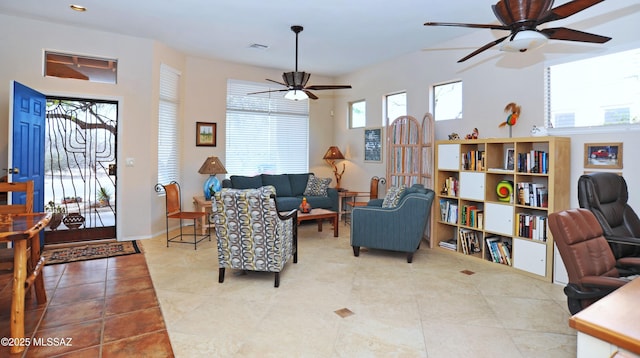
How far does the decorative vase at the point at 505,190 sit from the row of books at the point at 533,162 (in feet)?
0.80

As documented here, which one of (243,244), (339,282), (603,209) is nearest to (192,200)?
(243,244)

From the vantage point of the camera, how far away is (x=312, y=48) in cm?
573

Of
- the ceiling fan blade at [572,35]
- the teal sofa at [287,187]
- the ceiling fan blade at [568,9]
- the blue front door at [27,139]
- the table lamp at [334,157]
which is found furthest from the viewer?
the table lamp at [334,157]

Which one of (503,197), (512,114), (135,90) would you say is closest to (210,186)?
(135,90)

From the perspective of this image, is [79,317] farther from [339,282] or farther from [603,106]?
[603,106]

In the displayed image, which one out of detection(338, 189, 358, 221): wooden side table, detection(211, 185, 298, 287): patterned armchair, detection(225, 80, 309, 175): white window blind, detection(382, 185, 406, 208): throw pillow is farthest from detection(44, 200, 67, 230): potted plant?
detection(382, 185, 406, 208): throw pillow

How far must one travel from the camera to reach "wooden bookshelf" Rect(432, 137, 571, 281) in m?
3.71

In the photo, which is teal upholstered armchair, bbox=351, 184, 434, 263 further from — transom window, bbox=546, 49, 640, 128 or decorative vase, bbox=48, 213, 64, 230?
decorative vase, bbox=48, 213, 64, 230

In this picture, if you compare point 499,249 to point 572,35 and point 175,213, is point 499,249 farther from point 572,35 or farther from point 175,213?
point 175,213

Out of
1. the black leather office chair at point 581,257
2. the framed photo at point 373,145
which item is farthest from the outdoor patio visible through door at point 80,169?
the black leather office chair at point 581,257

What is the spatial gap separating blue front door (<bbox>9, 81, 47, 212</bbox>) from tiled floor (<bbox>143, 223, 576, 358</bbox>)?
69.0 inches

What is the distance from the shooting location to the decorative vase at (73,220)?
5.16 meters

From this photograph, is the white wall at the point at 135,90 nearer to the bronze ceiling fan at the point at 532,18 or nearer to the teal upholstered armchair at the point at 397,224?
the teal upholstered armchair at the point at 397,224

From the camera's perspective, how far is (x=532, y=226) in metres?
3.84
